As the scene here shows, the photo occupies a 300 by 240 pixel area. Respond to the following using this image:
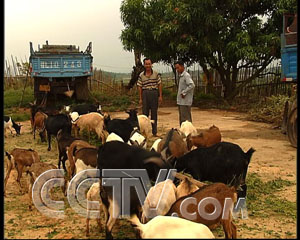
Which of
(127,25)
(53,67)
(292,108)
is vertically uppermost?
(127,25)

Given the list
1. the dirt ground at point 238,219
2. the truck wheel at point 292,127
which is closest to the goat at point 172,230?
the dirt ground at point 238,219

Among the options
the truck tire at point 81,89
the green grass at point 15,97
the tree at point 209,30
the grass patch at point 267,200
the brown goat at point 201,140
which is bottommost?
the grass patch at point 267,200

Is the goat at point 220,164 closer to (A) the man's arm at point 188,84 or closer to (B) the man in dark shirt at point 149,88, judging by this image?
(A) the man's arm at point 188,84

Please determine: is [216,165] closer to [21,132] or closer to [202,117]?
[21,132]

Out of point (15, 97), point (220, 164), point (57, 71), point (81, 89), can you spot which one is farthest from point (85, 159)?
point (15, 97)

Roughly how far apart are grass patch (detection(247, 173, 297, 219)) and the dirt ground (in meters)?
0.11

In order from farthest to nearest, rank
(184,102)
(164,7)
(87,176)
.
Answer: (164,7) < (184,102) < (87,176)

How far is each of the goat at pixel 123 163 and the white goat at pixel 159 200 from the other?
0.10 meters

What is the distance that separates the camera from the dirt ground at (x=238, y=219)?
417 cm

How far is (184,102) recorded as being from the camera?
8.27 meters

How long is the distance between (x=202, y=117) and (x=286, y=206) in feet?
28.4

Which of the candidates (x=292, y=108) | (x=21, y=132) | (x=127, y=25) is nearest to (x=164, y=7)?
(x=127, y=25)

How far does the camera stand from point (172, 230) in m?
2.82

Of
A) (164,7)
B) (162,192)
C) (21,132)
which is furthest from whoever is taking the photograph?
(164,7)
